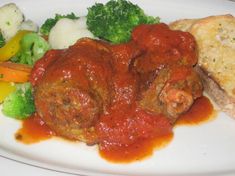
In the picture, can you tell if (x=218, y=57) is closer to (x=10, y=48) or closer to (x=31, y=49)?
(x=31, y=49)

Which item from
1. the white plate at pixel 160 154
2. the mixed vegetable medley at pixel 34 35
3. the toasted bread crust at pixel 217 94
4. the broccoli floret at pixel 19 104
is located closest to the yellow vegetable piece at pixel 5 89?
the mixed vegetable medley at pixel 34 35

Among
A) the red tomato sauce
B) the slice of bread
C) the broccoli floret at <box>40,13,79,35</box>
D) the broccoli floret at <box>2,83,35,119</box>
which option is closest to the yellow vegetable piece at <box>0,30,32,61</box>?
the broccoli floret at <box>40,13,79,35</box>

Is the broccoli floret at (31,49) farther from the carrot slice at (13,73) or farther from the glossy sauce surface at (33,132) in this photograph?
the glossy sauce surface at (33,132)

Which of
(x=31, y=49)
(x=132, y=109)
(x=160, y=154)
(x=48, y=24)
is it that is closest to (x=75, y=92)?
(x=132, y=109)

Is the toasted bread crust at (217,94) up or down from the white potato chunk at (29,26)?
down

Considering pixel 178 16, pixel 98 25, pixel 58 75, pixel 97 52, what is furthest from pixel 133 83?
pixel 178 16

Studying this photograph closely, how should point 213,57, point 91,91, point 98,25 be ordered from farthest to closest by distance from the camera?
point 98,25 → point 213,57 → point 91,91

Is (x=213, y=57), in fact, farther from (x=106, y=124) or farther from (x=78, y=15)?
(x=78, y=15)

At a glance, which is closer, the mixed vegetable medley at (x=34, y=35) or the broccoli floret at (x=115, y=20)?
the mixed vegetable medley at (x=34, y=35)
